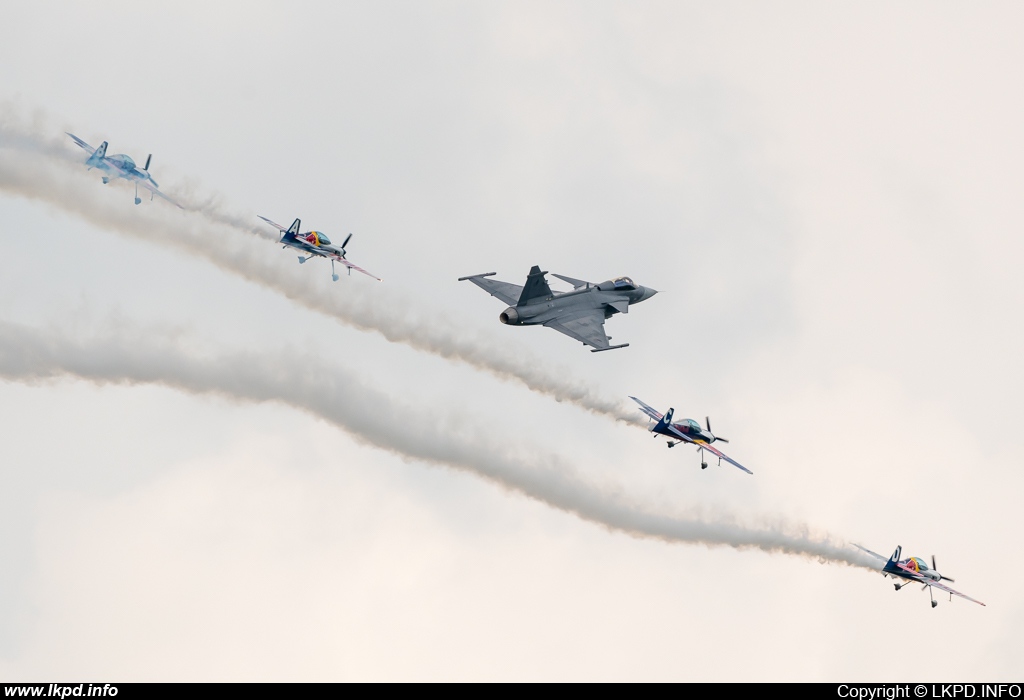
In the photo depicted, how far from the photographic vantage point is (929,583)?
341 ft

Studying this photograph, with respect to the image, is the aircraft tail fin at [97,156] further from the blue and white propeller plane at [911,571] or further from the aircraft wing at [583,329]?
the blue and white propeller plane at [911,571]

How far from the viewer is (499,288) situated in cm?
11181

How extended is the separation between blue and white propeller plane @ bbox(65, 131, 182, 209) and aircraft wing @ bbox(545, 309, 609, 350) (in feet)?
88.3

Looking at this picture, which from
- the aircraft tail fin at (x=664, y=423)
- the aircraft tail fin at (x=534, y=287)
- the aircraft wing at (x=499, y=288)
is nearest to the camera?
the aircraft tail fin at (x=664, y=423)

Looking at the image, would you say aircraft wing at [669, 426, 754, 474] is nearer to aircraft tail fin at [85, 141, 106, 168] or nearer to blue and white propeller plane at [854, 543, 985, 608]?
blue and white propeller plane at [854, 543, 985, 608]

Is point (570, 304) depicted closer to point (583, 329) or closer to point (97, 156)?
point (583, 329)

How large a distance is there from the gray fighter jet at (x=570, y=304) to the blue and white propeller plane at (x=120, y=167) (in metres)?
23.2

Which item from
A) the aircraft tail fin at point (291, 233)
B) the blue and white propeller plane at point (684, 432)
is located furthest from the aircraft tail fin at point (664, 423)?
the aircraft tail fin at point (291, 233)

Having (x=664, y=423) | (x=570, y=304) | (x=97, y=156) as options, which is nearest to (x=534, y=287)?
(x=570, y=304)

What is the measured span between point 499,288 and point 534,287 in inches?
346

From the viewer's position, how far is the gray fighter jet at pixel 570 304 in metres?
103

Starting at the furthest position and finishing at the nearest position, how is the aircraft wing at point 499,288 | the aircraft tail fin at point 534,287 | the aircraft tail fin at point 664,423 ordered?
the aircraft wing at point 499,288 < the aircraft tail fin at point 534,287 < the aircraft tail fin at point 664,423
